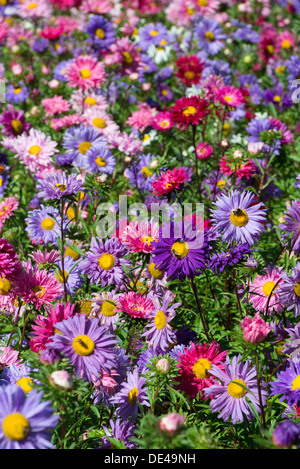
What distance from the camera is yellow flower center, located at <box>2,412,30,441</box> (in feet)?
4.42

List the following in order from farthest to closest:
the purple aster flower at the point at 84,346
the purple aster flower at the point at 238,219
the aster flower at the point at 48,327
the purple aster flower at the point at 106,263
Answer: the purple aster flower at the point at 106,263 < the purple aster flower at the point at 238,219 < the aster flower at the point at 48,327 < the purple aster flower at the point at 84,346

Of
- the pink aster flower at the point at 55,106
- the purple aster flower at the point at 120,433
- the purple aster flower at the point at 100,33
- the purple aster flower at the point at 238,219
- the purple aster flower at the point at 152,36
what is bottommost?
the purple aster flower at the point at 120,433

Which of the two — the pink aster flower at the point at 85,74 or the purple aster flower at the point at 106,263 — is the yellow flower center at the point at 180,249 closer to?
the purple aster flower at the point at 106,263

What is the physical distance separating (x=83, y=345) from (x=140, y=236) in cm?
70

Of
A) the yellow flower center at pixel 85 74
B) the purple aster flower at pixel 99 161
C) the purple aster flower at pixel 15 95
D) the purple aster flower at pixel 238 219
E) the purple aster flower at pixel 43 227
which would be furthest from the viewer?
the purple aster flower at pixel 15 95

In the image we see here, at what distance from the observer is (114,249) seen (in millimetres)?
2299

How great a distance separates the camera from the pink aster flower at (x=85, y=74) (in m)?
3.89

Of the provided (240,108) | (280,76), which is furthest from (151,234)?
(280,76)

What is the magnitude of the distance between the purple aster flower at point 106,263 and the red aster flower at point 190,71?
6.95 ft

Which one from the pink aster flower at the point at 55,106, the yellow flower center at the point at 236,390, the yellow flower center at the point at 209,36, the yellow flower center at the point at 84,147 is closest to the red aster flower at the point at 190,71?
the pink aster flower at the point at 55,106

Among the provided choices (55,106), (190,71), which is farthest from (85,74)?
(190,71)

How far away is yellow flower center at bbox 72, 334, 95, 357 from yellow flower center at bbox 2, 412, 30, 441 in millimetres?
342

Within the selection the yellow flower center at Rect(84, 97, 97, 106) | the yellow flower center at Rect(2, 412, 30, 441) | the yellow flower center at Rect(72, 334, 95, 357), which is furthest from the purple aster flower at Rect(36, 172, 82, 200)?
the yellow flower center at Rect(84, 97, 97, 106)

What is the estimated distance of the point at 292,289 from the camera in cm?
199
